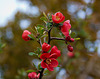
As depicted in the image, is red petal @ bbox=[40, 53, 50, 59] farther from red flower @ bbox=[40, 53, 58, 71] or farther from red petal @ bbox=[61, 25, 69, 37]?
red petal @ bbox=[61, 25, 69, 37]

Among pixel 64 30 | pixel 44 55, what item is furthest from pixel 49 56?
pixel 64 30

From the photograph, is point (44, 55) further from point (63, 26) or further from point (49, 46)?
point (63, 26)

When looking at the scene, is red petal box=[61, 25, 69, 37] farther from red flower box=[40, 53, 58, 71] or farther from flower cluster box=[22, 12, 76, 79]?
red flower box=[40, 53, 58, 71]

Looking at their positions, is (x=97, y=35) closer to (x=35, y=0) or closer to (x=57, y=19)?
(x=35, y=0)

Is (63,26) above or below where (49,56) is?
above

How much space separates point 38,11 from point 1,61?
280 centimetres

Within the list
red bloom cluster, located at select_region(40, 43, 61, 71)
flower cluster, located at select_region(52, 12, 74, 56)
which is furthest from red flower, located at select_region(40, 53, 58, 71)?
flower cluster, located at select_region(52, 12, 74, 56)

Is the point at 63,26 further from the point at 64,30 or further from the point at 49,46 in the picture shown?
the point at 49,46

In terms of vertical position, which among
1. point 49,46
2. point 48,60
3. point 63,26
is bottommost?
point 48,60

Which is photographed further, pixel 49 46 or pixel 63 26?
pixel 63 26

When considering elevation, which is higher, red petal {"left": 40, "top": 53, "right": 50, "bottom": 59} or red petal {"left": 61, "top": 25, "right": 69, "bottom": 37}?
red petal {"left": 61, "top": 25, "right": 69, "bottom": 37}

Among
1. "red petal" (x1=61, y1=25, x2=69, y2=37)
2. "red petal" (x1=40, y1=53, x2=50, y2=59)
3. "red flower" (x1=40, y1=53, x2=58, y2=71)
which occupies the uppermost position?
"red petal" (x1=61, y1=25, x2=69, y2=37)

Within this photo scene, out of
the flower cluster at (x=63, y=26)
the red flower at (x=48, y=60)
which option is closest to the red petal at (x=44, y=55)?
the red flower at (x=48, y=60)

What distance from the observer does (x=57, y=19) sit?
101cm
